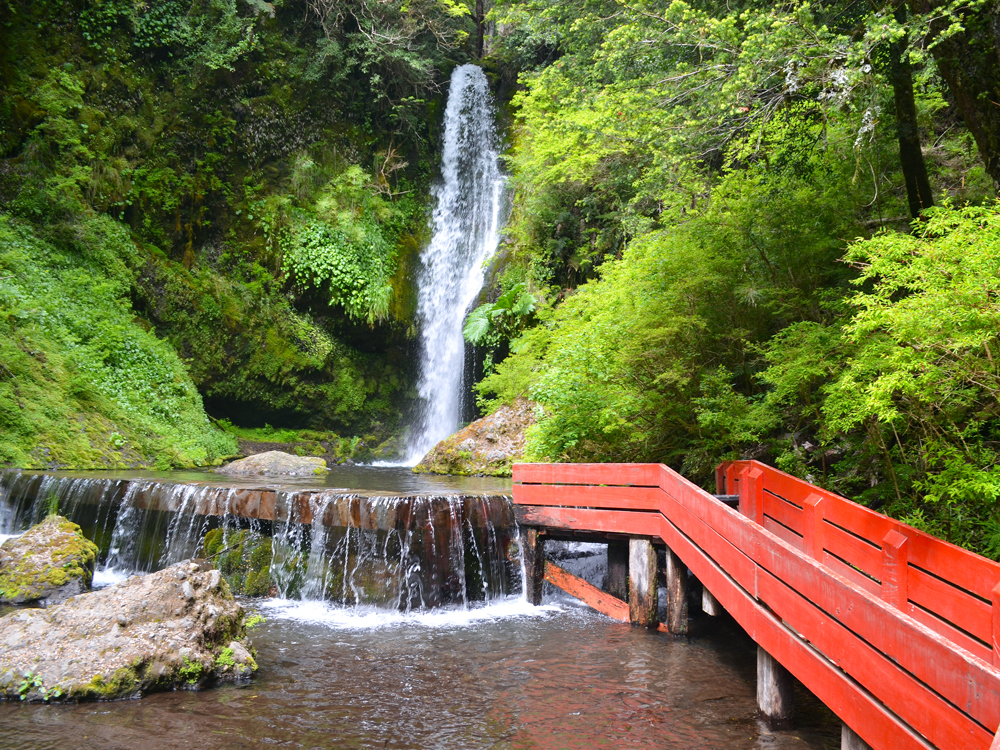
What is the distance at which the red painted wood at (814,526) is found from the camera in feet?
15.2

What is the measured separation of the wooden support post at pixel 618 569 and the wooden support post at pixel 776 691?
3175mm

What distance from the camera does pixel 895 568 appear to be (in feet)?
12.3

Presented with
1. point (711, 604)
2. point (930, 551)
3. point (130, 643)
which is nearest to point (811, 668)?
point (930, 551)

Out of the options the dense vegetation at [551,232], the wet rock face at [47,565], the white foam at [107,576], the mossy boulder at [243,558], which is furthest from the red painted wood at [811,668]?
the white foam at [107,576]

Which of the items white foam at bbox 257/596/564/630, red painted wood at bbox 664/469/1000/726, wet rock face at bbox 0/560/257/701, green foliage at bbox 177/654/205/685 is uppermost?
red painted wood at bbox 664/469/1000/726

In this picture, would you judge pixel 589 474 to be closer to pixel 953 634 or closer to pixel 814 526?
pixel 814 526

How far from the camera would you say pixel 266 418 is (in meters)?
17.8

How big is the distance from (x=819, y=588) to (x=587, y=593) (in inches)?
180

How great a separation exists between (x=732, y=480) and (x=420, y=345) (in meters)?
12.5

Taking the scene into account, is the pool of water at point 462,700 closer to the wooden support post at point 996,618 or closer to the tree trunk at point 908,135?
the wooden support post at point 996,618

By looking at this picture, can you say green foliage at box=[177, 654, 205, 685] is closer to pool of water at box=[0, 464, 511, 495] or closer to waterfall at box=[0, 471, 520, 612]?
waterfall at box=[0, 471, 520, 612]

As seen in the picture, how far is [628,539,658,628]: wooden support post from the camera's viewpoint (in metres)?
6.89

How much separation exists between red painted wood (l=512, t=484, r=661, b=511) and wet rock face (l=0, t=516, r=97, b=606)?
491cm

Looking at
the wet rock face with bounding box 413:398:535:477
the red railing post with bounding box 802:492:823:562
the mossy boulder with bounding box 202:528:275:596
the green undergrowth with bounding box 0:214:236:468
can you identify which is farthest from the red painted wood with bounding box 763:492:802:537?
the green undergrowth with bounding box 0:214:236:468
